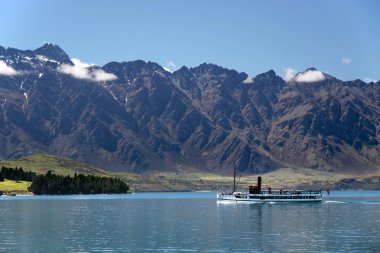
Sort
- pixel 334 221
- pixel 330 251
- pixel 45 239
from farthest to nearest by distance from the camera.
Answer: pixel 334 221, pixel 45 239, pixel 330 251

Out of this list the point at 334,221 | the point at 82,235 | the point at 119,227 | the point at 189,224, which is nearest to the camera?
the point at 82,235

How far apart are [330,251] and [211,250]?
1962cm

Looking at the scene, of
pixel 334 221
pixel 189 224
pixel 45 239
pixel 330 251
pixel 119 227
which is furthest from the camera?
pixel 334 221

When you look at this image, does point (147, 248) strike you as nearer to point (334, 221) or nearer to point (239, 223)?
point (239, 223)

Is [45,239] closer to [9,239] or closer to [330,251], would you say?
[9,239]

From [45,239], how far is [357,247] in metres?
59.4

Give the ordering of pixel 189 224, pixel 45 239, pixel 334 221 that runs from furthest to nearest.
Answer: pixel 334 221 → pixel 189 224 → pixel 45 239

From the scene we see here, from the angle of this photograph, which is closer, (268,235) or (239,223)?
(268,235)

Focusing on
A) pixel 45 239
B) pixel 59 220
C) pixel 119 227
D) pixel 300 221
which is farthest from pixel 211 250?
pixel 59 220

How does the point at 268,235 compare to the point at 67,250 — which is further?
the point at 268,235

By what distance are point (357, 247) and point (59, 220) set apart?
9470 centimetres

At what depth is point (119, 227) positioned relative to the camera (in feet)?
→ 468

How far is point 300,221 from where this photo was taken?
160 metres

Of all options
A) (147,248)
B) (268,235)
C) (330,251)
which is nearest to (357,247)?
(330,251)
